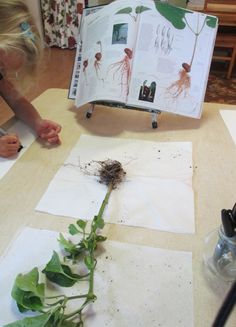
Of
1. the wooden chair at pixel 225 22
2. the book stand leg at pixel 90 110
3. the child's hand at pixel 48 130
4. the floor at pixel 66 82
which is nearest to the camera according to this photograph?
the child's hand at pixel 48 130

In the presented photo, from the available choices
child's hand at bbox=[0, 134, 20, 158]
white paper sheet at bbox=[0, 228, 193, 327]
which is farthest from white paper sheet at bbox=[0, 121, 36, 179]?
white paper sheet at bbox=[0, 228, 193, 327]

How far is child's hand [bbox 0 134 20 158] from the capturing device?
2.50 ft

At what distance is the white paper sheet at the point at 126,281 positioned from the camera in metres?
0.41

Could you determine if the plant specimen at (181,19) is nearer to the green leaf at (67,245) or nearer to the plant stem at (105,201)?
the plant stem at (105,201)

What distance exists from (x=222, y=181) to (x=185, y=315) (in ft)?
1.13

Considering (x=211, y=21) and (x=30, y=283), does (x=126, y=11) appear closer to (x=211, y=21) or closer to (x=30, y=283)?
(x=211, y=21)

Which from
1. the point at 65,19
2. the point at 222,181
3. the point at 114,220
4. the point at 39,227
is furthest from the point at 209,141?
the point at 65,19

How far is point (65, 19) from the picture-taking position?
332cm

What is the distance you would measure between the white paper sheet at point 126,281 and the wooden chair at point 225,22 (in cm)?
252

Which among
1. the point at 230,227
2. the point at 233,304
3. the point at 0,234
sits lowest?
the point at 0,234

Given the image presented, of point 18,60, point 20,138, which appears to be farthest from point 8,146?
point 18,60

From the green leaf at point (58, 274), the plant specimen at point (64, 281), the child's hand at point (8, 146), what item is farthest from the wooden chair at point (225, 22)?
the green leaf at point (58, 274)

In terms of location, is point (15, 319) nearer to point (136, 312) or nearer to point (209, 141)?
point (136, 312)

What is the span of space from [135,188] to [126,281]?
238 mm
